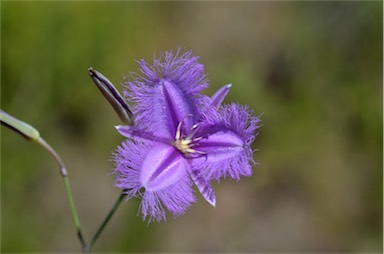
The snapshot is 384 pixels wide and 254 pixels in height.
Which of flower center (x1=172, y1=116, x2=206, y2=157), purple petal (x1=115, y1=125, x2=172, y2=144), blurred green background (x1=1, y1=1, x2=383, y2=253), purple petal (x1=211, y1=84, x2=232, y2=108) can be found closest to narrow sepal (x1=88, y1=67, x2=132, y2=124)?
purple petal (x1=115, y1=125, x2=172, y2=144)

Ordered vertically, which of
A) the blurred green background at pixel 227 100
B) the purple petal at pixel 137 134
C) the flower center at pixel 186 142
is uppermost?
the blurred green background at pixel 227 100

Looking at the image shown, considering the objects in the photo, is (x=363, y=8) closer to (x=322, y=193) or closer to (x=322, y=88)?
(x=322, y=88)

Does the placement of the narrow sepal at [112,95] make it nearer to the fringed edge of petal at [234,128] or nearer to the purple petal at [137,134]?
the purple petal at [137,134]

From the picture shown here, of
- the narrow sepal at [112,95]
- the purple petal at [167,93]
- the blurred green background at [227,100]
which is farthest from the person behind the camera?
the blurred green background at [227,100]

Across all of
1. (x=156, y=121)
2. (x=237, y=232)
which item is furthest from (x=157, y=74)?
(x=237, y=232)

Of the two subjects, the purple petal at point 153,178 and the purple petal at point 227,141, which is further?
the purple petal at point 227,141

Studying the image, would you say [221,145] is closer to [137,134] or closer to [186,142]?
[186,142]

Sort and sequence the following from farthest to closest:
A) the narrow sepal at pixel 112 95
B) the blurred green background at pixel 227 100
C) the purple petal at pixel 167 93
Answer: the blurred green background at pixel 227 100 → the purple petal at pixel 167 93 → the narrow sepal at pixel 112 95

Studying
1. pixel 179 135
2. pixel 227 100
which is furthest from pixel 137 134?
pixel 227 100

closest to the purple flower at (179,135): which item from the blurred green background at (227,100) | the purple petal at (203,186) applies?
the purple petal at (203,186)
